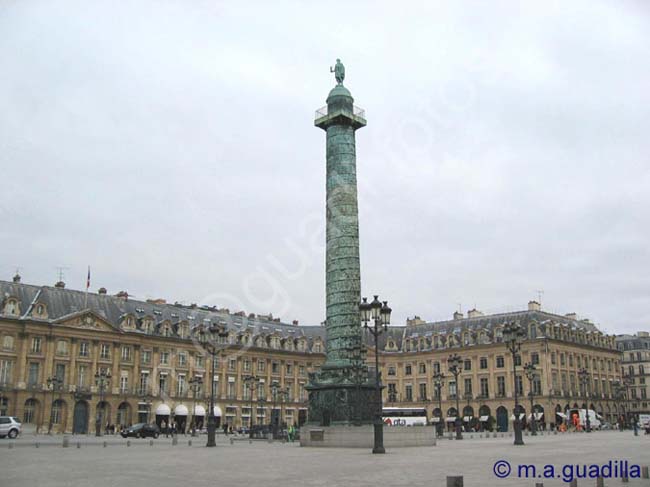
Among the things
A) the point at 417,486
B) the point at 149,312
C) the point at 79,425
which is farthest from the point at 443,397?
Result: the point at 417,486

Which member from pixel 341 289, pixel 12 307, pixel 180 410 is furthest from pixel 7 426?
pixel 180 410

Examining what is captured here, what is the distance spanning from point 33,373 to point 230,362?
1729 centimetres

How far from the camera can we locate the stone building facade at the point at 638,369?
259 feet

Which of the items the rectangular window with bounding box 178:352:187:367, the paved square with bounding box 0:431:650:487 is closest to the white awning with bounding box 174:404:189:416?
the rectangular window with bounding box 178:352:187:367

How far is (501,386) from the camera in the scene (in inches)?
2462

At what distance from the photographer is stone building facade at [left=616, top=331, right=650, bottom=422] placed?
78938 millimetres

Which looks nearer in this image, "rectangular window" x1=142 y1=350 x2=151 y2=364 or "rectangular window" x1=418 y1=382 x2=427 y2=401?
"rectangular window" x1=142 y1=350 x2=151 y2=364

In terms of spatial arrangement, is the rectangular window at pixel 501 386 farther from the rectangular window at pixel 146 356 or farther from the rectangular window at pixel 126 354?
the rectangular window at pixel 126 354

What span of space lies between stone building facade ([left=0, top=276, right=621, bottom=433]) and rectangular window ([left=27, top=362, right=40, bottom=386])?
7 cm

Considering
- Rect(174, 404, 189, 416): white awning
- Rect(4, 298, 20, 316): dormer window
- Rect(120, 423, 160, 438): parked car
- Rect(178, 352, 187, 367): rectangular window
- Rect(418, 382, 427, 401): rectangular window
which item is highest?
Rect(4, 298, 20, 316): dormer window

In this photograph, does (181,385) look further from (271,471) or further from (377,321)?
(271,471)

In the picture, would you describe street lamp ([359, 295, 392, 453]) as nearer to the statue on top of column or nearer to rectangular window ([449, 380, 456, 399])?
the statue on top of column

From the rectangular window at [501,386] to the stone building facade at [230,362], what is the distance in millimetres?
93

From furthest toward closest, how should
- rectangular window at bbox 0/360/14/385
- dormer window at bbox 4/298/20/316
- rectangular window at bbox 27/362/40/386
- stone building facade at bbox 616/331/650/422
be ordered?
stone building facade at bbox 616/331/650/422 < rectangular window at bbox 27/362/40/386 < dormer window at bbox 4/298/20/316 < rectangular window at bbox 0/360/14/385
